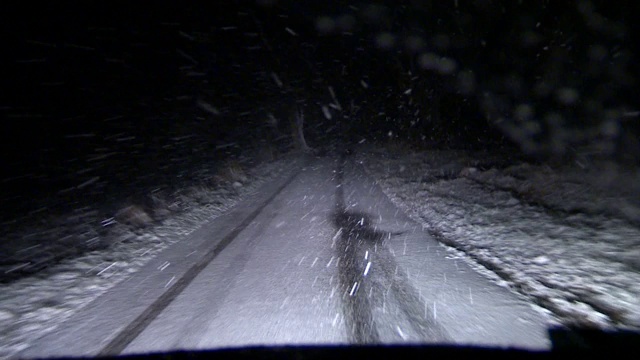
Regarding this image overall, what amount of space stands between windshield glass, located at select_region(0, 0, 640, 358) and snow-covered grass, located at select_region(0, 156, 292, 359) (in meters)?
0.05

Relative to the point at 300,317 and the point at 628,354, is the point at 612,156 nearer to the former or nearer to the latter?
the point at 628,354

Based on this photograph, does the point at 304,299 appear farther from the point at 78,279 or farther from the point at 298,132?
the point at 298,132

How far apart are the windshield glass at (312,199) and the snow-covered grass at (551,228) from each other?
48 mm

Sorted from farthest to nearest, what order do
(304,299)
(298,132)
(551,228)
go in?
(298,132) < (551,228) < (304,299)

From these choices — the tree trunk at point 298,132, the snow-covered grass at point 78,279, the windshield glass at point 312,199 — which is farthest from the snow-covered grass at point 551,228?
the tree trunk at point 298,132

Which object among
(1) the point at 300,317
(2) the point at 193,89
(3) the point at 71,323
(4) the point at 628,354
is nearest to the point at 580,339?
(4) the point at 628,354

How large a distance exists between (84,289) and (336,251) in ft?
12.9

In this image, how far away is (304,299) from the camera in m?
4.42

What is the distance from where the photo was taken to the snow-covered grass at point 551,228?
13.6 ft

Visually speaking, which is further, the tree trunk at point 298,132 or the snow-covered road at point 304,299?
the tree trunk at point 298,132

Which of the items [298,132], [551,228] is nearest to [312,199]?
[551,228]

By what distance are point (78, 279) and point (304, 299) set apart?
400cm

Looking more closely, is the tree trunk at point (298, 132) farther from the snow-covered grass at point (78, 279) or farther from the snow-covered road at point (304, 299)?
the snow-covered road at point (304, 299)

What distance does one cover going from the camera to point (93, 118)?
14703 mm
